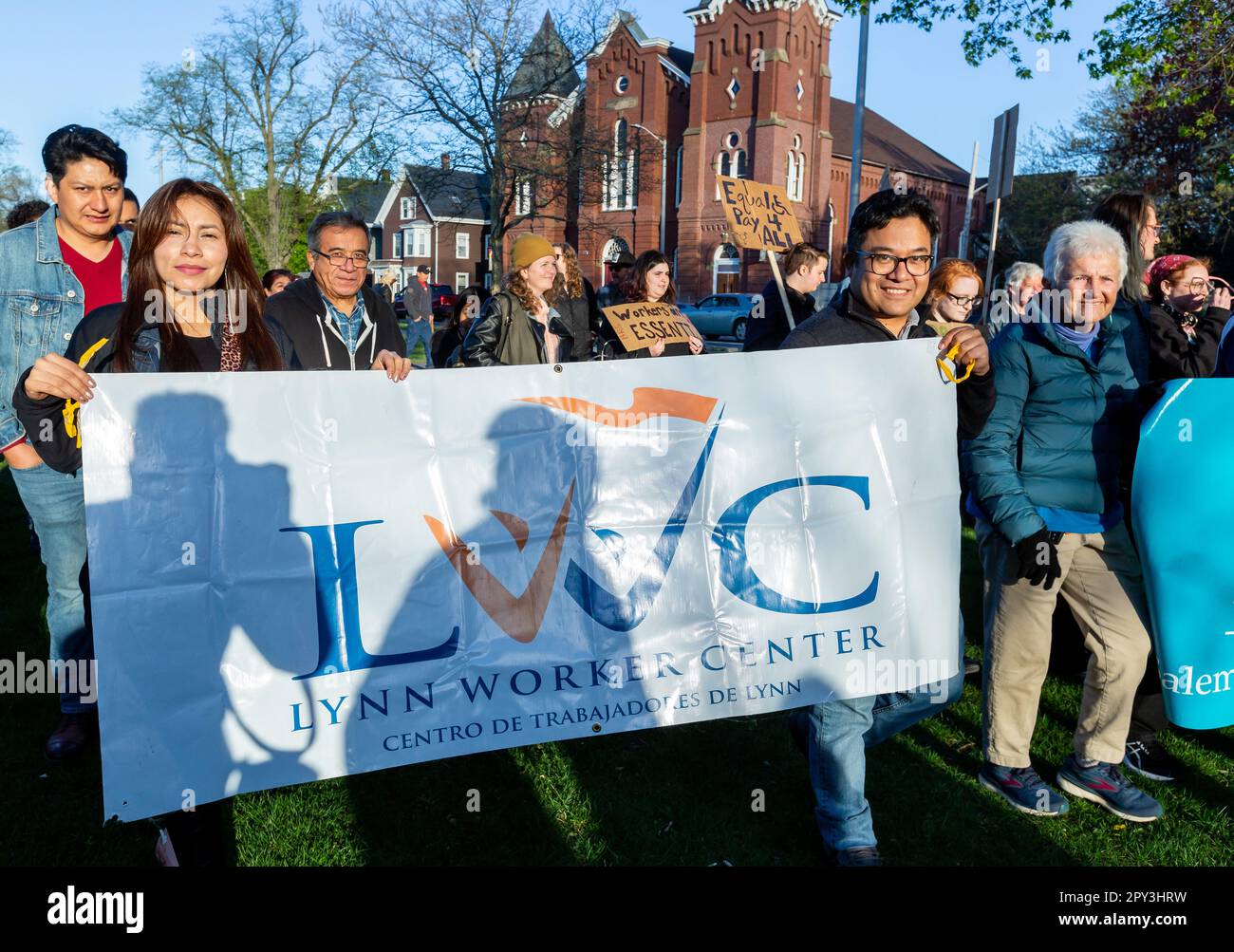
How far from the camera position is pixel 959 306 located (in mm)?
5383

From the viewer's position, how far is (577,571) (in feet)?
10.4

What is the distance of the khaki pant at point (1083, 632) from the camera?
362cm

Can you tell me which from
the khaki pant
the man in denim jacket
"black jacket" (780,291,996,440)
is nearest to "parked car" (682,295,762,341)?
the khaki pant

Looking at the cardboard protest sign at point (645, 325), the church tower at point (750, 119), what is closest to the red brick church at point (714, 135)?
the church tower at point (750, 119)

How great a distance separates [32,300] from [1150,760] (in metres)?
4.91

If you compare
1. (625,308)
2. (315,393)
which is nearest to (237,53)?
(625,308)

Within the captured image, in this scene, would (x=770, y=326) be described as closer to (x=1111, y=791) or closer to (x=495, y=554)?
(x=1111, y=791)

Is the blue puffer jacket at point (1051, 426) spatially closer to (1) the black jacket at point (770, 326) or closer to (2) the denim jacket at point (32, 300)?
(1) the black jacket at point (770, 326)

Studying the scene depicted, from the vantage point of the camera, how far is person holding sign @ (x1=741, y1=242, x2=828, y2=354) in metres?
6.14

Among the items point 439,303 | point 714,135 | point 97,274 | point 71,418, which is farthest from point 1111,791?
point 714,135

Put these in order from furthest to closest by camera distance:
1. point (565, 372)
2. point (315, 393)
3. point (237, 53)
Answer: point (237, 53), point (565, 372), point (315, 393)

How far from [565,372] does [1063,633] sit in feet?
10.3

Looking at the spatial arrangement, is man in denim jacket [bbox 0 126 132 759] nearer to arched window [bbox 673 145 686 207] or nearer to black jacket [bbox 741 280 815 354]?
black jacket [bbox 741 280 815 354]
